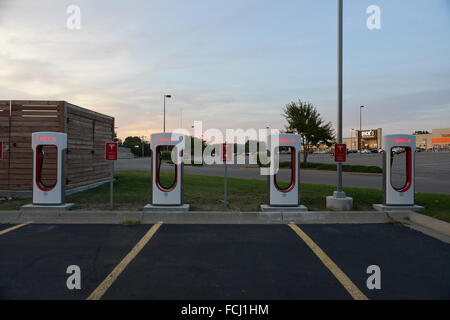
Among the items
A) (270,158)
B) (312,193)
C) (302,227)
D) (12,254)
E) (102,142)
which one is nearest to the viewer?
(12,254)

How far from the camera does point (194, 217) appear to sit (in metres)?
7.12

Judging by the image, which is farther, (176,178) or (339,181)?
(339,181)

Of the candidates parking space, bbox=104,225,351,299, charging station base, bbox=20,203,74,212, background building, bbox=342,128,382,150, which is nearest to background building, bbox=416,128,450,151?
background building, bbox=342,128,382,150

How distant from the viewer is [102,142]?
40.3ft

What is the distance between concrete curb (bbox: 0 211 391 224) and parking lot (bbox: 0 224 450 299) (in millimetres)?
538

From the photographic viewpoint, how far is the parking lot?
3.43m

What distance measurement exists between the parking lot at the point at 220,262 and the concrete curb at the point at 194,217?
0.54 metres

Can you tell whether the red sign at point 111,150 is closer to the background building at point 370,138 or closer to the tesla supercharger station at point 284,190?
the tesla supercharger station at point 284,190

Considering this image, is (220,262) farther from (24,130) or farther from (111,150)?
(24,130)

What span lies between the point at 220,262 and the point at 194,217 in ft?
9.42

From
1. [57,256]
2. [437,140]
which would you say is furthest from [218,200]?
[437,140]
